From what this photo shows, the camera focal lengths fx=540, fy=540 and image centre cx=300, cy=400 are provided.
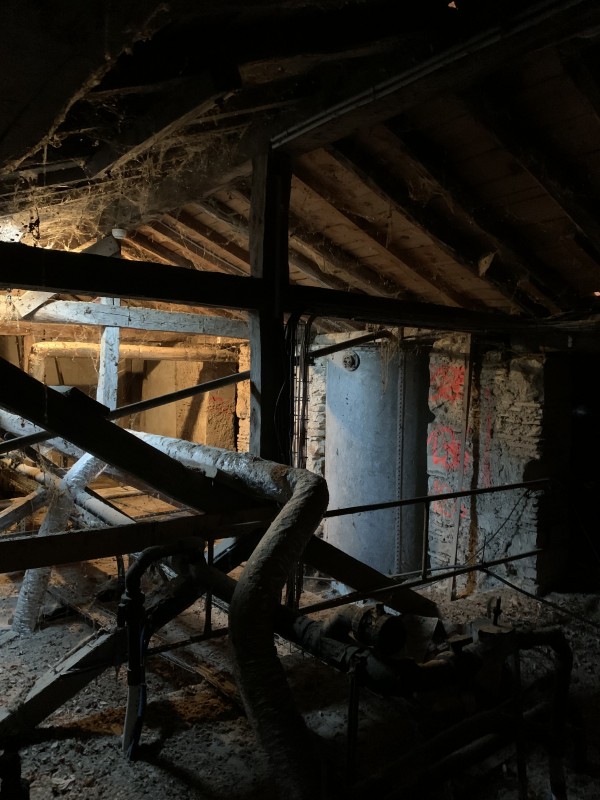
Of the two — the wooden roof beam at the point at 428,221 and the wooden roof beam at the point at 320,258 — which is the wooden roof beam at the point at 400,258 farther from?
the wooden roof beam at the point at 320,258

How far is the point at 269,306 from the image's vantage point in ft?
10.7

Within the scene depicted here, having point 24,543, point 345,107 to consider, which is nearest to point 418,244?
point 345,107

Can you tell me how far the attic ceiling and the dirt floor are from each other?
2368 millimetres

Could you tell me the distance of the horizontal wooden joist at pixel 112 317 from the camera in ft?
20.3

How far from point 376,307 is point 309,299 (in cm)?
64

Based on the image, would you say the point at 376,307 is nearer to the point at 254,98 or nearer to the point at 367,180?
the point at 367,180

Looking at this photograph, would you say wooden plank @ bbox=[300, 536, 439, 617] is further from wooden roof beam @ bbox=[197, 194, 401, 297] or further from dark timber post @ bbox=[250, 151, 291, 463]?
wooden roof beam @ bbox=[197, 194, 401, 297]

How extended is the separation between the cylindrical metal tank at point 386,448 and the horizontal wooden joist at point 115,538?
3136 millimetres

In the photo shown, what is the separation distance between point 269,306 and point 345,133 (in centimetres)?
103

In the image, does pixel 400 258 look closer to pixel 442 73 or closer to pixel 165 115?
pixel 442 73

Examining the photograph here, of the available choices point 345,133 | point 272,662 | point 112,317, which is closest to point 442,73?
point 345,133

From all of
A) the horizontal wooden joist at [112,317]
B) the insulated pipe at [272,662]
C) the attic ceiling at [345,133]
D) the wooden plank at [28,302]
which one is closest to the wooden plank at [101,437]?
the insulated pipe at [272,662]

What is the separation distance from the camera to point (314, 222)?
4.46 metres

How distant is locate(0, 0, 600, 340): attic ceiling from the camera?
1770mm
